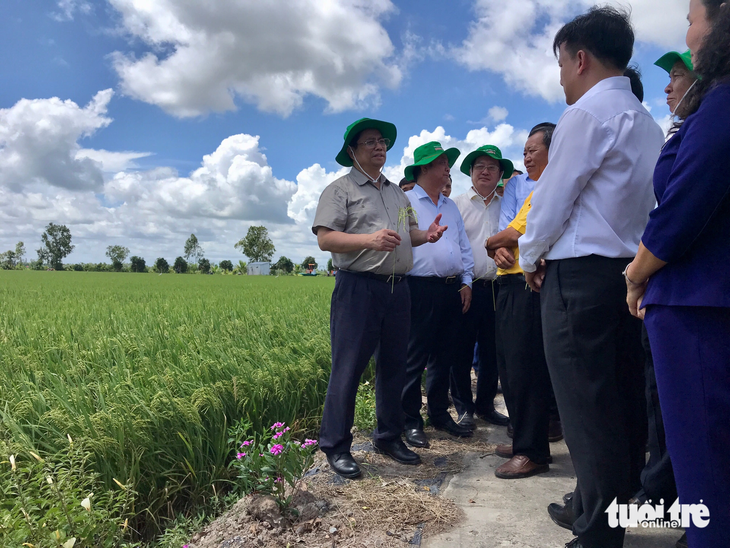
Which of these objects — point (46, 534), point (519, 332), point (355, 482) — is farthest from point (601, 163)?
point (46, 534)

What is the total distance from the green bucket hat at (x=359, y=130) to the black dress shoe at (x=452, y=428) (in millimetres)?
1985

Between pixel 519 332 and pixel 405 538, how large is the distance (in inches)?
50.9

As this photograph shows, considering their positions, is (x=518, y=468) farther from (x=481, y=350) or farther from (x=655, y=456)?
(x=481, y=350)

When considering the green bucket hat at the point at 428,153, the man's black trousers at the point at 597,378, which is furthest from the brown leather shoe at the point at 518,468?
the green bucket hat at the point at 428,153

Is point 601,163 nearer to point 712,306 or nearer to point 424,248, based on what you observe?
point 712,306

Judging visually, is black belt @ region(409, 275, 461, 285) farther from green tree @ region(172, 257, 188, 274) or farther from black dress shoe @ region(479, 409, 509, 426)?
green tree @ region(172, 257, 188, 274)

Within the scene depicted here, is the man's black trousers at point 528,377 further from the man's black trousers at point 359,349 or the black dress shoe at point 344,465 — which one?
the black dress shoe at point 344,465

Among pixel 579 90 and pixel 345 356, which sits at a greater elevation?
pixel 579 90

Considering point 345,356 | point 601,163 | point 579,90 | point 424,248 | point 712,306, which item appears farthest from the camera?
point 424,248

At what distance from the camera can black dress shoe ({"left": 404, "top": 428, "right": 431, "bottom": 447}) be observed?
3297 millimetres

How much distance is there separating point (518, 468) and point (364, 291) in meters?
1.32

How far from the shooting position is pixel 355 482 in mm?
2660

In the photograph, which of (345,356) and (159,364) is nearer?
(345,356)

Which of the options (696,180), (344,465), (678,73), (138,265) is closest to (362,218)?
(344,465)
